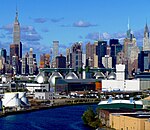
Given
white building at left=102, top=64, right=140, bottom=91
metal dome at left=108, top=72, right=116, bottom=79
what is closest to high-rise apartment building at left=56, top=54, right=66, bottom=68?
metal dome at left=108, top=72, right=116, bottom=79

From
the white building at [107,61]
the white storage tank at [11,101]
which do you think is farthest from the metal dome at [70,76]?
the white building at [107,61]

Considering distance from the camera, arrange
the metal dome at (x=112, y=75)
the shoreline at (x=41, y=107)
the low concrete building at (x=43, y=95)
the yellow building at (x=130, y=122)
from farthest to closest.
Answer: the metal dome at (x=112, y=75)
the low concrete building at (x=43, y=95)
the shoreline at (x=41, y=107)
the yellow building at (x=130, y=122)

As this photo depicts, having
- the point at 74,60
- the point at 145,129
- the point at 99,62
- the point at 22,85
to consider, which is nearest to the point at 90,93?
the point at 22,85

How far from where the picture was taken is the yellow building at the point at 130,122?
19.8 m

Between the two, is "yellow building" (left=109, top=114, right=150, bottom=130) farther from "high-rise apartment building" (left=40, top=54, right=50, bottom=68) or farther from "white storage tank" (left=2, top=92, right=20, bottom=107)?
"high-rise apartment building" (left=40, top=54, right=50, bottom=68)

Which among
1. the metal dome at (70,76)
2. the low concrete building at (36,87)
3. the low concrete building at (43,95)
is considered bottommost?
the low concrete building at (43,95)

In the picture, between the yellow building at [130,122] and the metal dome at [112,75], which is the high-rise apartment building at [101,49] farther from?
the yellow building at [130,122]

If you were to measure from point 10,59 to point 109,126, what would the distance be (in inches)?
2733

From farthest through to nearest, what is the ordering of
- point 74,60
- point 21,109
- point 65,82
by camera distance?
point 74,60 → point 65,82 → point 21,109

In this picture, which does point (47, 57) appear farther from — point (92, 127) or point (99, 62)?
point (92, 127)

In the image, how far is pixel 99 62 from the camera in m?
88.2

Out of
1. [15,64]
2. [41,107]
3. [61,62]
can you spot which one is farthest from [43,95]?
[15,64]

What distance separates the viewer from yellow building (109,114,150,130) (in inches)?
778

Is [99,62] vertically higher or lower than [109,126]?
higher
